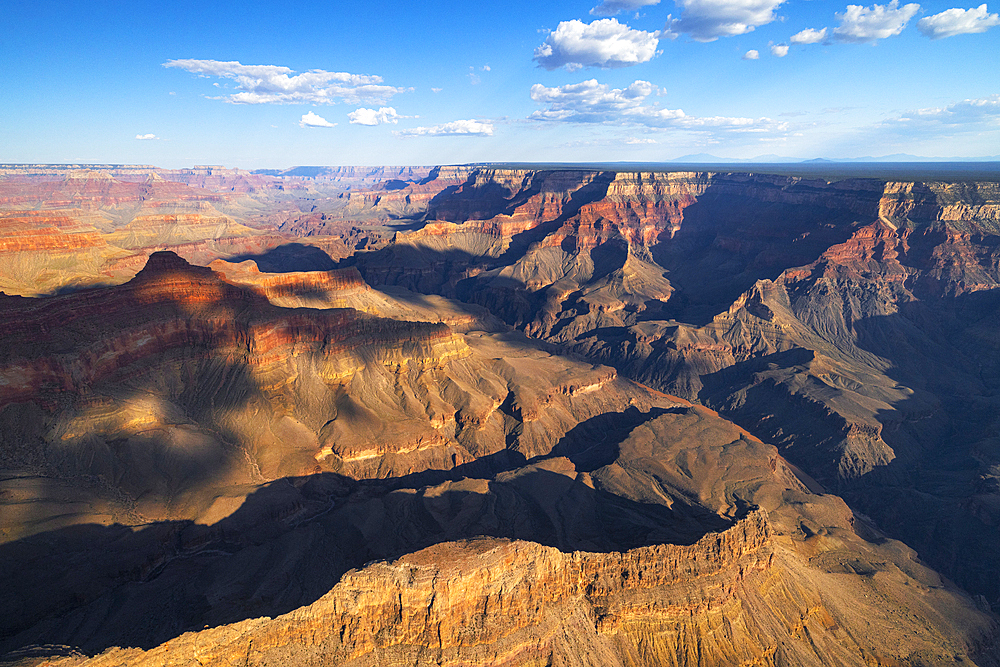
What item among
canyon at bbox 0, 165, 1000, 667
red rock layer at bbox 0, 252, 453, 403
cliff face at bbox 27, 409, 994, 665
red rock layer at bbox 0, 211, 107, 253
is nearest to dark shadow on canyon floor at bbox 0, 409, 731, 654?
canyon at bbox 0, 165, 1000, 667

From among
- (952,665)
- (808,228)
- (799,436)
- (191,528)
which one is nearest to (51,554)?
(191,528)

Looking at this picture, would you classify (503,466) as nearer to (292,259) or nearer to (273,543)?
(273,543)

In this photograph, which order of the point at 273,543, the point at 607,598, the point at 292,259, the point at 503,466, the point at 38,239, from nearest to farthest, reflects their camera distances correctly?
the point at 607,598 → the point at 273,543 → the point at 503,466 → the point at 38,239 → the point at 292,259

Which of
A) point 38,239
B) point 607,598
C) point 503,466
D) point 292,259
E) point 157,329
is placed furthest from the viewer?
point 292,259

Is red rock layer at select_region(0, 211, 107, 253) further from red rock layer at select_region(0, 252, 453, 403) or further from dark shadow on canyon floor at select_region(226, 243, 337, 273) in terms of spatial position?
red rock layer at select_region(0, 252, 453, 403)

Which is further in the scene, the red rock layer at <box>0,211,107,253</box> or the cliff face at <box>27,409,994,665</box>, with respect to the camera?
the red rock layer at <box>0,211,107,253</box>

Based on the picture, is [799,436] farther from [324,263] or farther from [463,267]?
[324,263]

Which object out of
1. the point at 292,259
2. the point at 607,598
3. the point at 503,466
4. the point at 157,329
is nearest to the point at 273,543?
the point at 607,598

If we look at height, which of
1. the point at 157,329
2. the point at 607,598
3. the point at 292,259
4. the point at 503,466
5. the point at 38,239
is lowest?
the point at 503,466
